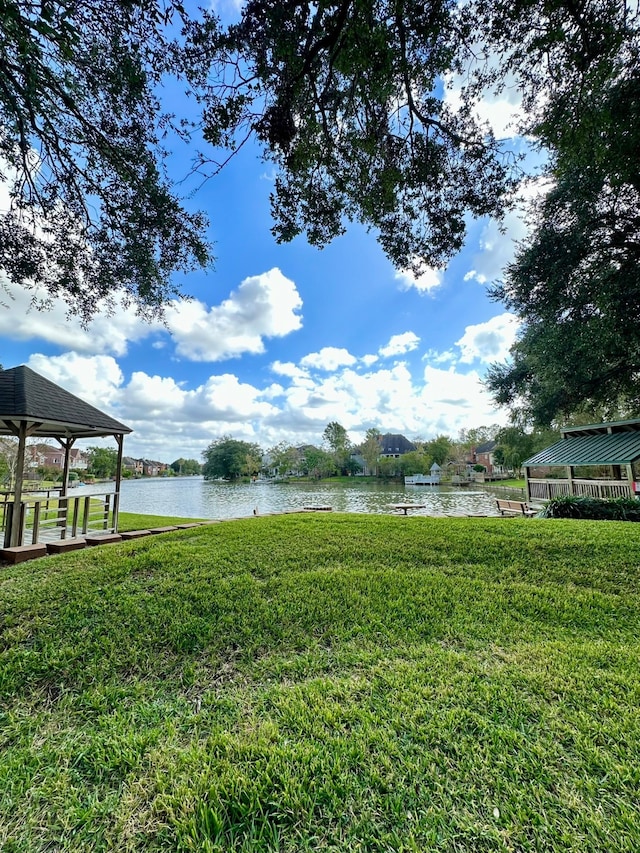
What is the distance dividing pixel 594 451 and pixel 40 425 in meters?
15.0

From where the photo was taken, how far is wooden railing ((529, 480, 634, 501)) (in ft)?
33.2

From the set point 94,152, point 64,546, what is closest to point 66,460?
point 64,546

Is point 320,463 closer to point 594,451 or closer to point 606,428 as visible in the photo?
point 606,428

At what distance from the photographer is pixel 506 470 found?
44.6 metres

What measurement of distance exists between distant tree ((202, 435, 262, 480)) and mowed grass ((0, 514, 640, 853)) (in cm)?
5134

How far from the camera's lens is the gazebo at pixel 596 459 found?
9.91 metres

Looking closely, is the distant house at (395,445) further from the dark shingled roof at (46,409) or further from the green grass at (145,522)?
the dark shingled roof at (46,409)

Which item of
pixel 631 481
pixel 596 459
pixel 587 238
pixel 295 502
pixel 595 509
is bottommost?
pixel 295 502

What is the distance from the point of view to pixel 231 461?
55.0 metres

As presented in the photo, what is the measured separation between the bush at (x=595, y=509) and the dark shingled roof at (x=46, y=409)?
10632mm

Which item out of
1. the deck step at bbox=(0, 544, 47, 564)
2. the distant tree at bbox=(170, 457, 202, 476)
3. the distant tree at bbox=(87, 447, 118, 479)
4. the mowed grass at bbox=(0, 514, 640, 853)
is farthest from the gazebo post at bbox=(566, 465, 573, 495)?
the distant tree at bbox=(170, 457, 202, 476)

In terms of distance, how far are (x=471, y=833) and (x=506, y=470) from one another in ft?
161

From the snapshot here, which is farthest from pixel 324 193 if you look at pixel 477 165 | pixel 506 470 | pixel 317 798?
pixel 506 470

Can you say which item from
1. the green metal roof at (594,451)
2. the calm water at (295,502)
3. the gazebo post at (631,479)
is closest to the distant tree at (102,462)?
the calm water at (295,502)
